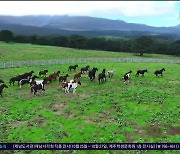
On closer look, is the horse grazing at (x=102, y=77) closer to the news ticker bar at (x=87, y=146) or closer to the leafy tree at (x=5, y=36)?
the news ticker bar at (x=87, y=146)

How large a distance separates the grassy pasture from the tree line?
153ft

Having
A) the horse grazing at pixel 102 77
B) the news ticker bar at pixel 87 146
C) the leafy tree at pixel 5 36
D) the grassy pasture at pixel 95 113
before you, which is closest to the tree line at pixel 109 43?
the leafy tree at pixel 5 36

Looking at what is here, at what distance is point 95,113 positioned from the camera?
26.7m

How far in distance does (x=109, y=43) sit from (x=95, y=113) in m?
76.7

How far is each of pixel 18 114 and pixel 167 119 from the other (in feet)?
44.7

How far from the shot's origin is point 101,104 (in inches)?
1134

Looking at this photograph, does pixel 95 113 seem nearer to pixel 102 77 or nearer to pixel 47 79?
pixel 102 77

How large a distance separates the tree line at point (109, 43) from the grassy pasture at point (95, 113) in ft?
153

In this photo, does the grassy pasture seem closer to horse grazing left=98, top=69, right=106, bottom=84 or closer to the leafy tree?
horse grazing left=98, top=69, right=106, bottom=84

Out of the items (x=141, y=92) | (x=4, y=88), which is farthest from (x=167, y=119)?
(x=4, y=88)

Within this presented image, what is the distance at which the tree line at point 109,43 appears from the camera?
82.6m

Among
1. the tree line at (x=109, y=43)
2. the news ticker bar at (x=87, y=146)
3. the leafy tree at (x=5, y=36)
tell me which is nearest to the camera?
the news ticker bar at (x=87, y=146)

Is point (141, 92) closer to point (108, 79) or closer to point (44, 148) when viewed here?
point (108, 79)

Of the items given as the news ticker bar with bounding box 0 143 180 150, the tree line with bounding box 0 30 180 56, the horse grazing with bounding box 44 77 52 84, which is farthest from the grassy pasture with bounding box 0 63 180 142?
the tree line with bounding box 0 30 180 56
